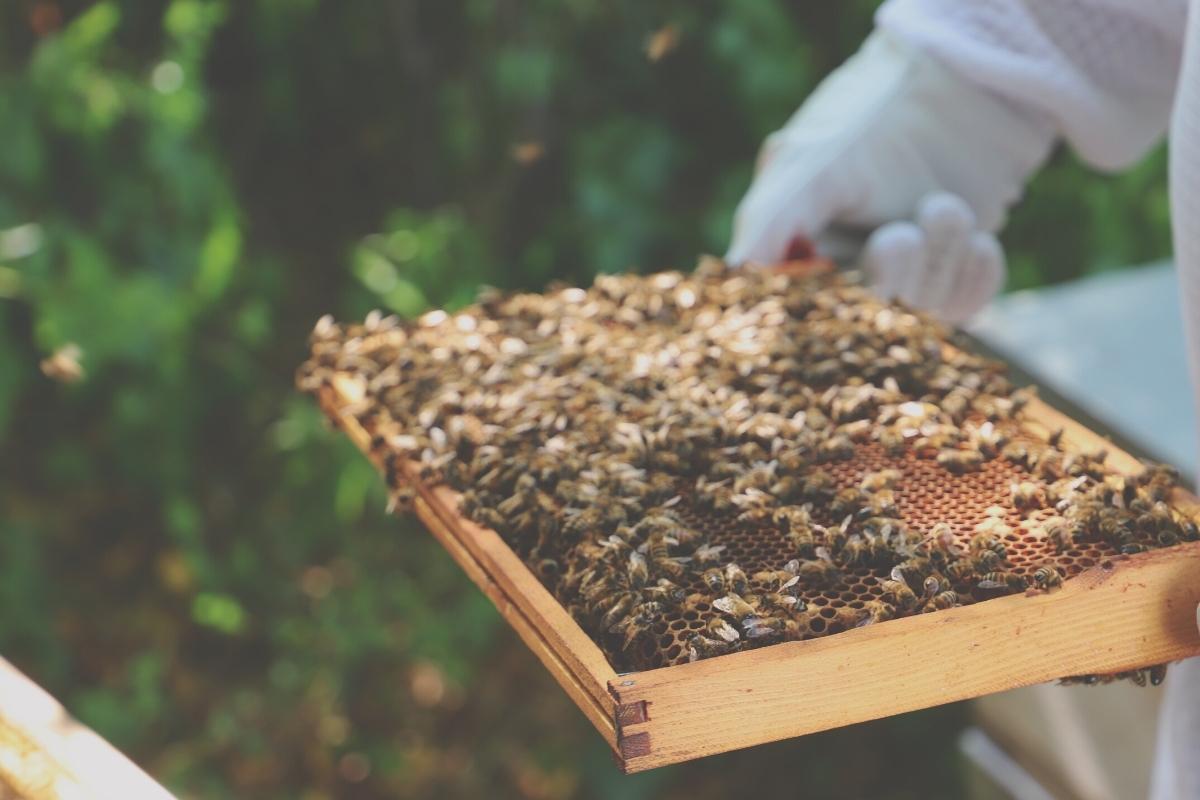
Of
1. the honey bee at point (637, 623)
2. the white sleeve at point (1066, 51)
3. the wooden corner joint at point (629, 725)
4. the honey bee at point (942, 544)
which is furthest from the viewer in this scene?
the white sleeve at point (1066, 51)

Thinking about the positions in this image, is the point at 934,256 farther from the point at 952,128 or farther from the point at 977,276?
the point at 952,128

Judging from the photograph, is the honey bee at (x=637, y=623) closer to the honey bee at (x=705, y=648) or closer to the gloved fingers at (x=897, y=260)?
the honey bee at (x=705, y=648)

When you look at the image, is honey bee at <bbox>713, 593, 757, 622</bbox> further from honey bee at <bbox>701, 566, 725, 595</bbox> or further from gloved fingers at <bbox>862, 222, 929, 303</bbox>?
gloved fingers at <bbox>862, 222, 929, 303</bbox>

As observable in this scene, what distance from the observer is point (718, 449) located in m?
1.49

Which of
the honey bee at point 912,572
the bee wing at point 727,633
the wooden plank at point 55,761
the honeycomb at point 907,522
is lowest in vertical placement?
the honeycomb at point 907,522

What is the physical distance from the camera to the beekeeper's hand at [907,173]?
206 centimetres

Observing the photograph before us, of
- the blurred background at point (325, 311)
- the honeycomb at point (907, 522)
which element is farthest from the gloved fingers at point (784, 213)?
the blurred background at point (325, 311)

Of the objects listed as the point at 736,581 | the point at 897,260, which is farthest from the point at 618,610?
the point at 897,260

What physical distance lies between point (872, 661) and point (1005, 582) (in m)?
0.17

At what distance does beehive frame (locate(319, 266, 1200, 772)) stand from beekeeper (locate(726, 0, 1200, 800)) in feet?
2.98

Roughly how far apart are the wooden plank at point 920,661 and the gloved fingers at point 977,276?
0.95 meters

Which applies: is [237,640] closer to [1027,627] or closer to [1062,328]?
[1062,328]

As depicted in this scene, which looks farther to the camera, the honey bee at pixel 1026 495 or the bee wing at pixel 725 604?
the honey bee at pixel 1026 495

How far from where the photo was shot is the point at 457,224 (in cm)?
372
